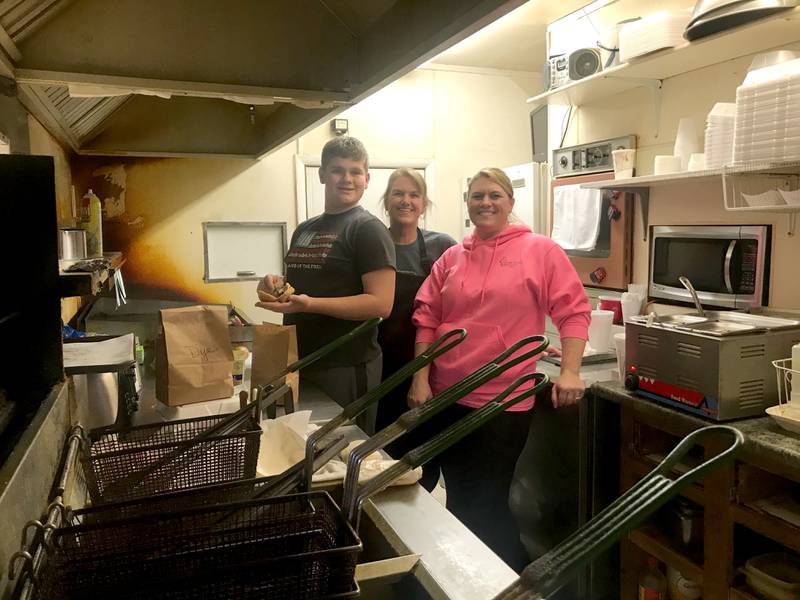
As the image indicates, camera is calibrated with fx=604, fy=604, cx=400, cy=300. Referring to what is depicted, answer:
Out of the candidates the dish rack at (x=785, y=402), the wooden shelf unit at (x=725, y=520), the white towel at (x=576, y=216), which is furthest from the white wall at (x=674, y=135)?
the wooden shelf unit at (x=725, y=520)

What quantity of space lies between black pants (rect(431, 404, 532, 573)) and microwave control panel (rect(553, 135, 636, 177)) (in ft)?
5.52

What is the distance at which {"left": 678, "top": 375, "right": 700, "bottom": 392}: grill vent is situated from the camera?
1825mm

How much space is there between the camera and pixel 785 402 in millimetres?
1823

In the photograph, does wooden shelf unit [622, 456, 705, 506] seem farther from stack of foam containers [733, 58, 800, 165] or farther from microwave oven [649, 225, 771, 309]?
stack of foam containers [733, 58, 800, 165]

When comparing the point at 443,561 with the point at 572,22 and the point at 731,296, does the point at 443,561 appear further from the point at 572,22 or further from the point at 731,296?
the point at 572,22

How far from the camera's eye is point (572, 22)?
3.24 metres

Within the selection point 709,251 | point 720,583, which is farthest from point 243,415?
point 709,251

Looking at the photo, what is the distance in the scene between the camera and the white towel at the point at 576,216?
10.3ft

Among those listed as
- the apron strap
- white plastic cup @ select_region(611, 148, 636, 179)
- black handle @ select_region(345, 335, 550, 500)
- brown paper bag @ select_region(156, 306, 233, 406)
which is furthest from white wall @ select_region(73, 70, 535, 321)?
black handle @ select_region(345, 335, 550, 500)

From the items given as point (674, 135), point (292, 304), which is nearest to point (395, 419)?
point (292, 304)

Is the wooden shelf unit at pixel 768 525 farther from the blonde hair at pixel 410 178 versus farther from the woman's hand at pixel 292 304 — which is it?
the blonde hair at pixel 410 178

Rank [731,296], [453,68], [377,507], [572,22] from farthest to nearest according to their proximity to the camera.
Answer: [453,68] < [572,22] < [731,296] < [377,507]

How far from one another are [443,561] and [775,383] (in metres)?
1.46

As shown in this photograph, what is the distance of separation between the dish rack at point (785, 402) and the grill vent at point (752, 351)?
1.8 inches
